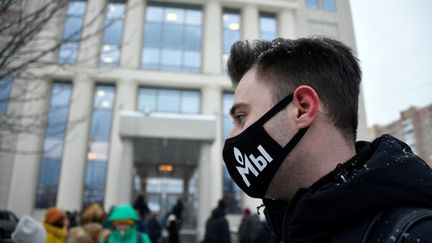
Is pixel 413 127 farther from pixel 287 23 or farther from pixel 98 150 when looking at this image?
pixel 287 23

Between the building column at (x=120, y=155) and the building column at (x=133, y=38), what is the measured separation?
161 cm

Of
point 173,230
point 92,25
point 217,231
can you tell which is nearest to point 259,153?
point 217,231

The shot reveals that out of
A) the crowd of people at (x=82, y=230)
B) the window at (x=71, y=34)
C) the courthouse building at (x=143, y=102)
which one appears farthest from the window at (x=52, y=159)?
the crowd of people at (x=82, y=230)

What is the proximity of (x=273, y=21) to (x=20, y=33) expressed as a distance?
25.2m

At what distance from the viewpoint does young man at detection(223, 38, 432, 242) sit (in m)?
0.95

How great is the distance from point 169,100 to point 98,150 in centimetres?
610

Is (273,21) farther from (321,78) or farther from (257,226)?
(321,78)

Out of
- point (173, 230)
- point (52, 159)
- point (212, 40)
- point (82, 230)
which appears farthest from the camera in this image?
point (212, 40)

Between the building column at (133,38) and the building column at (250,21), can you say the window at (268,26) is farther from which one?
the building column at (133,38)

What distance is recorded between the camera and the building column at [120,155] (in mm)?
16375

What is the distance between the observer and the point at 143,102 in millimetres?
24703

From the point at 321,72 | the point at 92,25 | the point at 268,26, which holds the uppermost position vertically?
the point at 268,26

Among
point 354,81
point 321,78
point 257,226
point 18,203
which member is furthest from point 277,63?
point 18,203

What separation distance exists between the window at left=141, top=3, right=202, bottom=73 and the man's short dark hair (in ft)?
80.2
